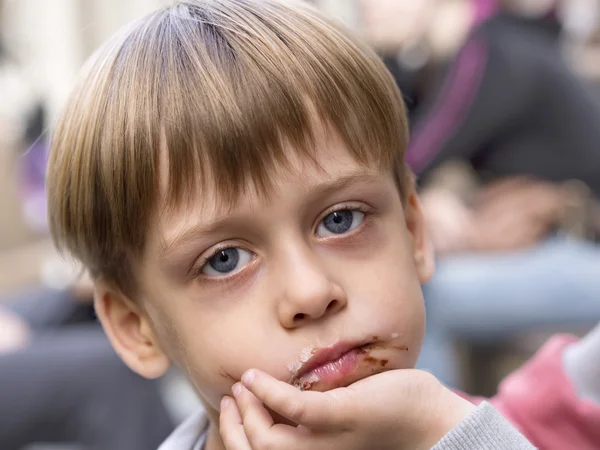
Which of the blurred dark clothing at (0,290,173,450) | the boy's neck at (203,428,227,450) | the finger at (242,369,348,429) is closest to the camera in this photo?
the finger at (242,369,348,429)

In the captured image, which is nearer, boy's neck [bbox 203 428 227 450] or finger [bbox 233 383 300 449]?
finger [bbox 233 383 300 449]

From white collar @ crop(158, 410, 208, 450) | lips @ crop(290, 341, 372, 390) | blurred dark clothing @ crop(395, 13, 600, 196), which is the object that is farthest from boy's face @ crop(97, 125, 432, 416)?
blurred dark clothing @ crop(395, 13, 600, 196)

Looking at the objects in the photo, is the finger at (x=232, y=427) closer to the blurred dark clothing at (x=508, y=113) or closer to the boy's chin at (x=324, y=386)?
the boy's chin at (x=324, y=386)

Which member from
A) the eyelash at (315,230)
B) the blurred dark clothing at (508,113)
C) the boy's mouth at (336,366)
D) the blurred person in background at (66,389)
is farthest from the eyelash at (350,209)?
the blurred dark clothing at (508,113)

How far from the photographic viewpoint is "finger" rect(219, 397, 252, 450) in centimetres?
64

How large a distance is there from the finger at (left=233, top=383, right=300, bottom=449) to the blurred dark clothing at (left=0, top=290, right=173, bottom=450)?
3.58 feet

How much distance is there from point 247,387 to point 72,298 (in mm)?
1492

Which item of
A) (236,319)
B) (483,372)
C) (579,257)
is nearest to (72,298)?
(483,372)

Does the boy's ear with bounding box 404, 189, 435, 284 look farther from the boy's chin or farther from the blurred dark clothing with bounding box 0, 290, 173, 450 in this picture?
the blurred dark clothing with bounding box 0, 290, 173, 450

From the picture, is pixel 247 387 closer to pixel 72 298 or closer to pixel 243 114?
pixel 243 114

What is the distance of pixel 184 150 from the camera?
A: 2.21 feet

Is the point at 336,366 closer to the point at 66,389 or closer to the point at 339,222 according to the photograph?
the point at 339,222

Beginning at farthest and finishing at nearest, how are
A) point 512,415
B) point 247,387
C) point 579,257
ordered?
point 579,257 → point 512,415 → point 247,387

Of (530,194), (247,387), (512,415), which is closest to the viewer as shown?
(247,387)
